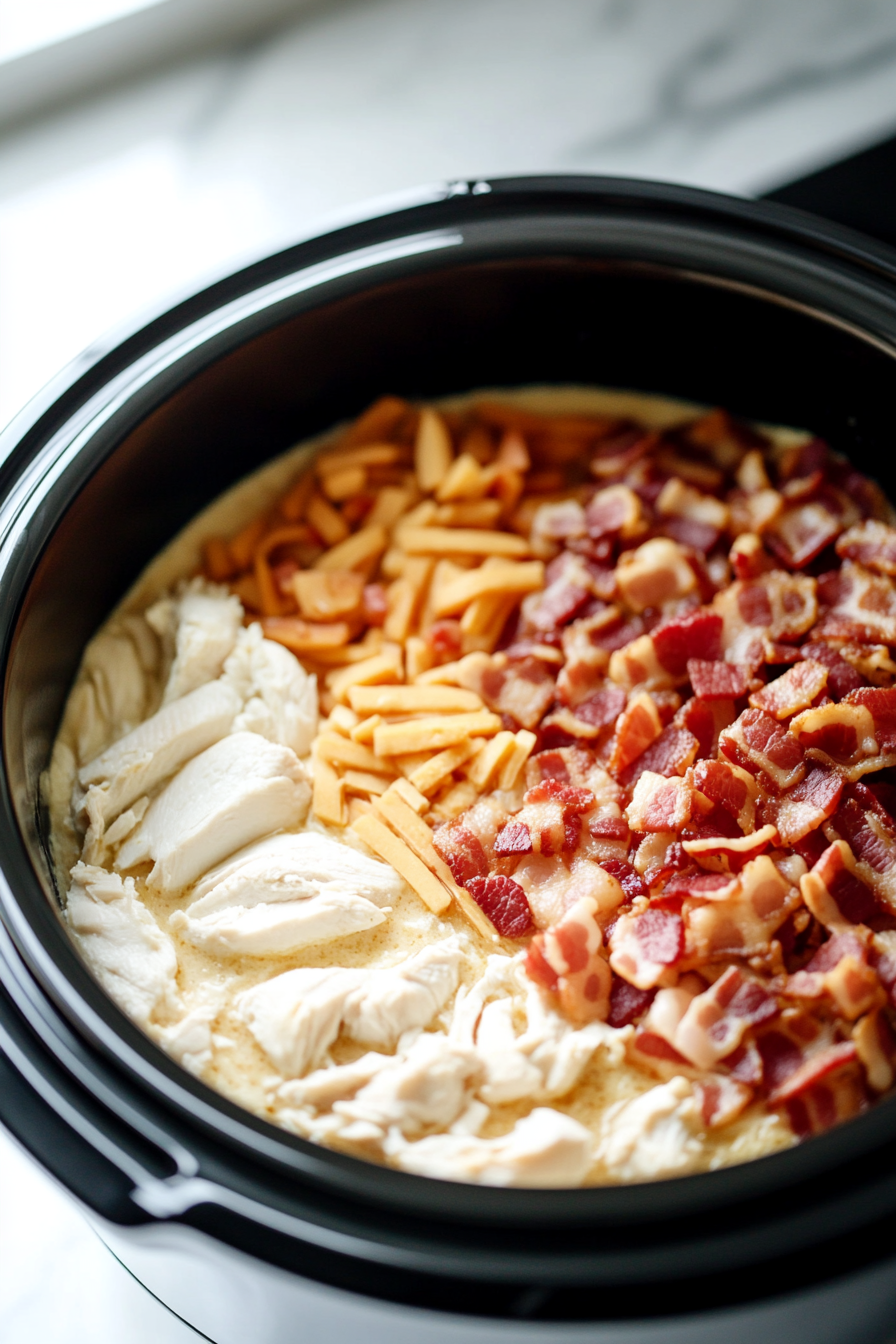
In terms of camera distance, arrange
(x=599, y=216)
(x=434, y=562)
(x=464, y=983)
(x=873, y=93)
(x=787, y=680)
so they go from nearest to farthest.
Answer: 1. (x=464, y=983)
2. (x=787, y=680)
3. (x=599, y=216)
4. (x=434, y=562)
5. (x=873, y=93)

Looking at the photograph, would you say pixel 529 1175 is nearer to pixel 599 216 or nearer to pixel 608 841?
pixel 608 841

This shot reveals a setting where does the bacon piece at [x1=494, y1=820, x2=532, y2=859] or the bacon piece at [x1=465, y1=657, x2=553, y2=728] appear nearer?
the bacon piece at [x1=494, y1=820, x2=532, y2=859]

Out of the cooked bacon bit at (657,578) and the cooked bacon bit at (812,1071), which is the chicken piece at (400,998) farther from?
the cooked bacon bit at (657,578)

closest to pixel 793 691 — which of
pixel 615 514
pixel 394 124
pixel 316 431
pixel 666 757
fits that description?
pixel 666 757

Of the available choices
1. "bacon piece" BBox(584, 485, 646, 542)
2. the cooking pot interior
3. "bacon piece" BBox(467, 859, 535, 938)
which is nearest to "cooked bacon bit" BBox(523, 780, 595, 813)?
"bacon piece" BBox(467, 859, 535, 938)

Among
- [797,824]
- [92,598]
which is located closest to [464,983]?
[797,824]

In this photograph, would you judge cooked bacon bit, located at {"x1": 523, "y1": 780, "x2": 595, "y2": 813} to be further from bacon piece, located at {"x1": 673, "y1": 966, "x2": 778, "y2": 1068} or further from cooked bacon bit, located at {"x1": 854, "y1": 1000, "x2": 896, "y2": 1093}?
cooked bacon bit, located at {"x1": 854, "y1": 1000, "x2": 896, "y2": 1093}
